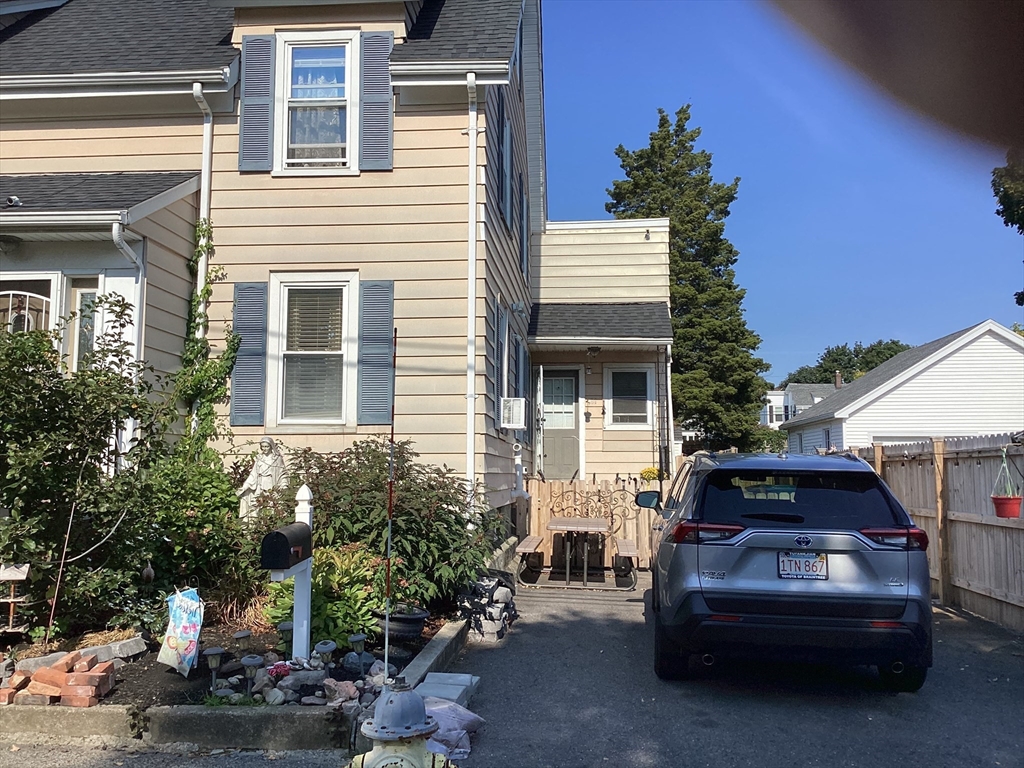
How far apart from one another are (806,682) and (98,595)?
5.08 metres

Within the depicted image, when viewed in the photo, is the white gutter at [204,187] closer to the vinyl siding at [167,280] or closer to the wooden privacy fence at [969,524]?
the vinyl siding at [167,280]

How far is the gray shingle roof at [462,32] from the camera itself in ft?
28.8

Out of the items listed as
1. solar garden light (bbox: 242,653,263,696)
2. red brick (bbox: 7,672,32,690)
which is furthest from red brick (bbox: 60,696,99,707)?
solar garden light (bbox: 242,653,263,696)

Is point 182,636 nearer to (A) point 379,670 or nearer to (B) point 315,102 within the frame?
(A) point 379,670

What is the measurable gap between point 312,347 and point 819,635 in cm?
614

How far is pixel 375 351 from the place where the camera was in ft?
28.8

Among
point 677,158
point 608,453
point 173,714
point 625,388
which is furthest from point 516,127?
point 677,158

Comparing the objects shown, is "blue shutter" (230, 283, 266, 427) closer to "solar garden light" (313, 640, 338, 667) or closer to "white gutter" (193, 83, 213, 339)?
"white gutter" (193, 83, 213, 339)

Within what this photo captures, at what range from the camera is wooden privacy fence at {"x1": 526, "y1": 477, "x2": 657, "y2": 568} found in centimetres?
1170

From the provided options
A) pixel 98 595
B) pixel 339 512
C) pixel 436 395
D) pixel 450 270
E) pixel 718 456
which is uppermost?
pixel 450 270

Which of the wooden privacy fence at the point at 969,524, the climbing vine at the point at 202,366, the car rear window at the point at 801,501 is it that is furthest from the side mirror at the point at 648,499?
the climbing vine at the point at 202,366

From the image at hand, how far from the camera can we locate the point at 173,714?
14.1 feet

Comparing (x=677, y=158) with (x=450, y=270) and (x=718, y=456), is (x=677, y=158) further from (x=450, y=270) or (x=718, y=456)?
(x=718, y=456)

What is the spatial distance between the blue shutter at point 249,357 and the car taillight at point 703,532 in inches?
208
